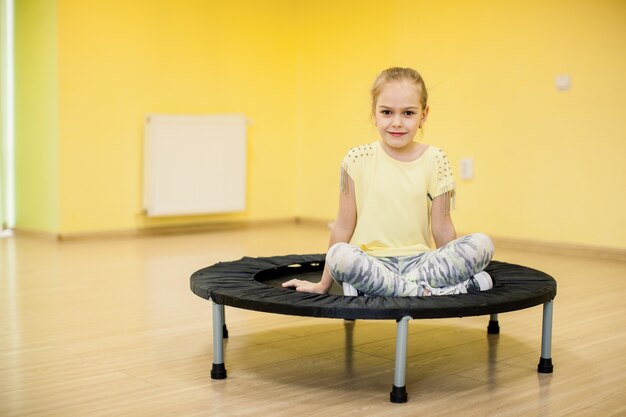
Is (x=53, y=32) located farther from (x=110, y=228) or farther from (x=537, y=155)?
(x=537, y=155)

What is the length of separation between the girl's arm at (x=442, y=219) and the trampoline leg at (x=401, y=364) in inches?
18.1

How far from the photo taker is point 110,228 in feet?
17.2

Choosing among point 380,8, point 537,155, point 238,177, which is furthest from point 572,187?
point 238,177

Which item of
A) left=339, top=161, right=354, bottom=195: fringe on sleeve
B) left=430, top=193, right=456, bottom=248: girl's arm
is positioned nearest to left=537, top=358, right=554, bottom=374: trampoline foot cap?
left=430, top=193, right=456, bottom=248: girl's arm

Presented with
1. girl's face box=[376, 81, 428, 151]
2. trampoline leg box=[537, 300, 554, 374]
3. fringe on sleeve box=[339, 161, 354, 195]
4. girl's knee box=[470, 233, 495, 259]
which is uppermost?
girl's face box=[376, 81, 428, 151]

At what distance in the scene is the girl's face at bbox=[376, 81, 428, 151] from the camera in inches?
92.8

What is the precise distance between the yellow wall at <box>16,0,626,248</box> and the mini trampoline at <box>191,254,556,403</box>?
7.46ft

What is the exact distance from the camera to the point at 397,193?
7.83ft

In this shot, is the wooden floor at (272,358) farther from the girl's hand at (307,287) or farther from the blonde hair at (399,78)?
the blonde hair at (399,78)

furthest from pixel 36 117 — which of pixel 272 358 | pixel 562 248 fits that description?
pixel 272 358

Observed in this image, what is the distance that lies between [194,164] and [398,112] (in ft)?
10.7

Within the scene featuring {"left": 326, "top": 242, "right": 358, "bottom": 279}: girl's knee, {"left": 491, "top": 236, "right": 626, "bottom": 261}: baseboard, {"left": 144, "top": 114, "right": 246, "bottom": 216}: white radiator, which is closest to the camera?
{"left": 326, "top": 242, "right": 358, "bottom": 279}: girl's knee

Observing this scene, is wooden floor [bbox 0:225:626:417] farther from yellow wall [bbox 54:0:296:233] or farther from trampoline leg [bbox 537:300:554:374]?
yellow wall [bbox 54:0:296:233]

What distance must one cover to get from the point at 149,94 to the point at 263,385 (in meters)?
3.45
